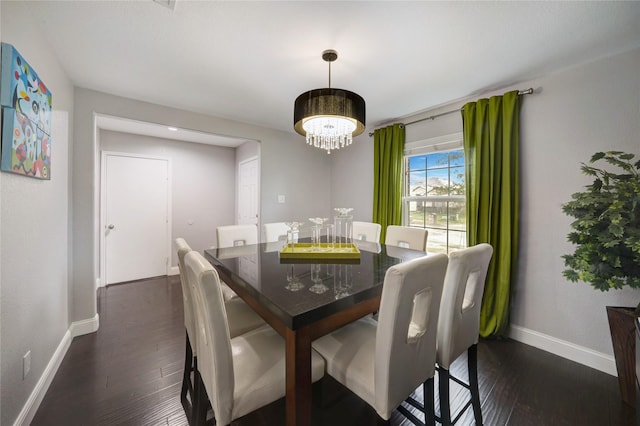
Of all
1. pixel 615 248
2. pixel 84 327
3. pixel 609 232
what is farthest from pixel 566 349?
pixel 84 327

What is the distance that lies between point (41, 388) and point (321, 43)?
2866 mm

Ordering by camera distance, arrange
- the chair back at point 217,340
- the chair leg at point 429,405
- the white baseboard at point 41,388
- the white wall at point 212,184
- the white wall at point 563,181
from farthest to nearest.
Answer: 1. the white wall at point 212,184
2. the white wall at point 563,181
3. the white baseboard at point 41,388
4. the chair leg at point 429,405
5. the chair back at point 217,340

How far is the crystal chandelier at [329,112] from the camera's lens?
5.24 feet

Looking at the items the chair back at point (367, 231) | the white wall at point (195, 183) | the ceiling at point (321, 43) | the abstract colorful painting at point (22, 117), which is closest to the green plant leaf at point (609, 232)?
the ceiling at point (321, 43)

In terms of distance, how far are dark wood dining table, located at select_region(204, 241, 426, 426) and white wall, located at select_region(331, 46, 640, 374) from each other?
4.21 ft

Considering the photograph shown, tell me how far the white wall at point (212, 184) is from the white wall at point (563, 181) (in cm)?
265

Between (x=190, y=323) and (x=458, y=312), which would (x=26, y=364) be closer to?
(x=190, y=323)

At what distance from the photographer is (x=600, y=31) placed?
157 centimetres

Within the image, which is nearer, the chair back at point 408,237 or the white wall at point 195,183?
the chair back at point 408,237

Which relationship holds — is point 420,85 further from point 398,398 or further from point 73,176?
point 73,176

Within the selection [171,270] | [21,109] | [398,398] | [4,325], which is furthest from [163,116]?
[398,398]

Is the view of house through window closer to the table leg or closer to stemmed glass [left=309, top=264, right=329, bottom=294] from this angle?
stemmed glass [left=309, top=264, right=329, bottom=294]

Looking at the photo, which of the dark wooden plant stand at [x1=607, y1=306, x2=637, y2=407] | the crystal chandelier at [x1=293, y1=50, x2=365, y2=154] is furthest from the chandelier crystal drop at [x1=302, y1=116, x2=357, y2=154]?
the dark wooden plant stand at [x1=607, y1=306, x2=637, y2=407]

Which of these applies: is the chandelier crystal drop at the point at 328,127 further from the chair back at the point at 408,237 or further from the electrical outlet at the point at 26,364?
the electrical outlet at the point at 26,364
